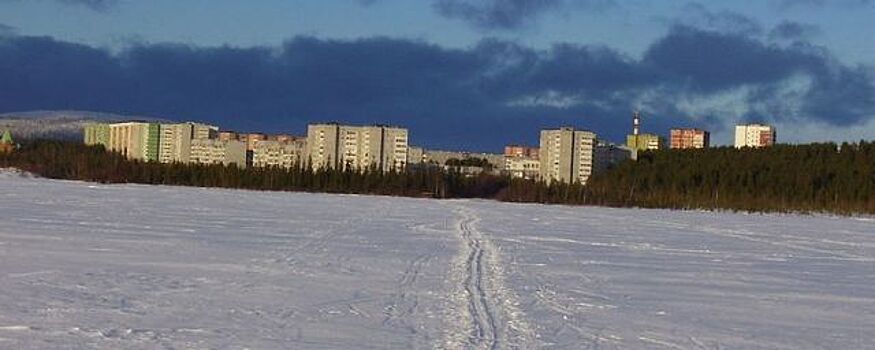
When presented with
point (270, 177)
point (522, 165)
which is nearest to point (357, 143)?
point (522, 165)

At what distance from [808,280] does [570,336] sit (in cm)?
655

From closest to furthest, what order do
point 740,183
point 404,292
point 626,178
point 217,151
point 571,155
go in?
1. point 404,292
2. point 740,183
3. point 626,178
4. point 571,155
5. point 217,151

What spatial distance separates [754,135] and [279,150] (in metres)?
43.7

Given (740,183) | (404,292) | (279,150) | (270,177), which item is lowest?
(404,292)

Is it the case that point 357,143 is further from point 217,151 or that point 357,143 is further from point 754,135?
point 754,135

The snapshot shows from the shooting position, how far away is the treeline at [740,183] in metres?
62.5

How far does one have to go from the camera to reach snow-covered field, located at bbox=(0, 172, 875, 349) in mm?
7574

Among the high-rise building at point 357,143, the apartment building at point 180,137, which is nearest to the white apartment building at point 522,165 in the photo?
the high-rise building at point 357,143

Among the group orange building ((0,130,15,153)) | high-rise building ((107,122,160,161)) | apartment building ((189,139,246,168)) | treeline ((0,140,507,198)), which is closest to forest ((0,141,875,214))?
treeline ((0,140,507,198))

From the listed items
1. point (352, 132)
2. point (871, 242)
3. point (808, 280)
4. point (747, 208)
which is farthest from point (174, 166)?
point (808, 280)

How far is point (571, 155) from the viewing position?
95562 millimetres

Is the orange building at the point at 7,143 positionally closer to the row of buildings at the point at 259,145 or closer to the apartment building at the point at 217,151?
the row of buildings at the point at 259,145

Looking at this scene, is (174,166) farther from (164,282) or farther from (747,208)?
(164,282)

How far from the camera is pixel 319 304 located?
9273 mm
